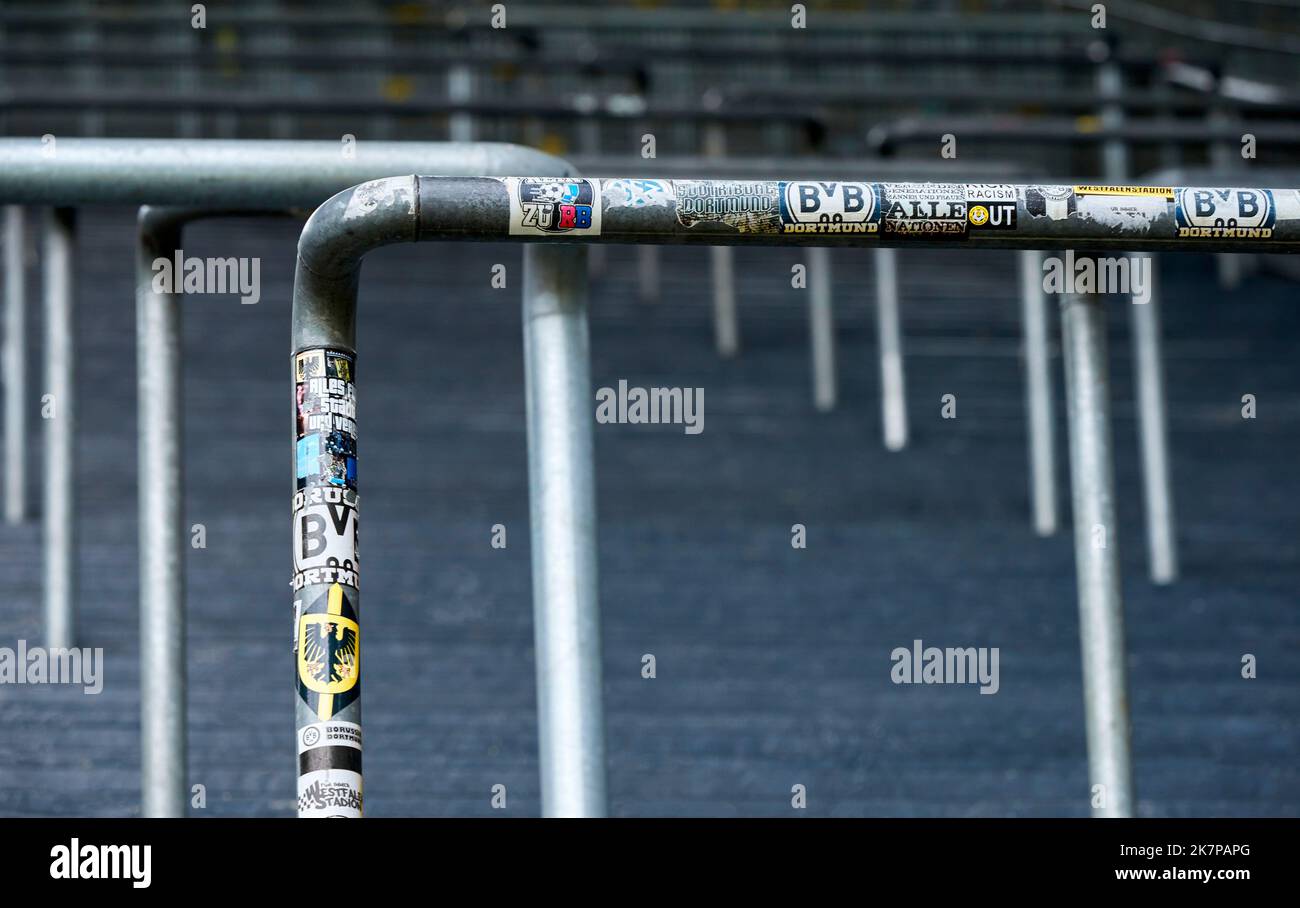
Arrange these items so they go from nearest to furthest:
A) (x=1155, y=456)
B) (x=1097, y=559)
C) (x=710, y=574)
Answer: (x=1097, y=559), (x=710, y=574), (x=1155, y=456)

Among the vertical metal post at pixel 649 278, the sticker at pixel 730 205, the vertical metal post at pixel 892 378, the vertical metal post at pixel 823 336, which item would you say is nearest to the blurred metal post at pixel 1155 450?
the vertical metal post at pixel 892 378

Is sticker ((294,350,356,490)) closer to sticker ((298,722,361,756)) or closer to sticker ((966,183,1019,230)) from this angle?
sticker ((298,722,361,756))

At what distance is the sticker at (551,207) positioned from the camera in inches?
83.4

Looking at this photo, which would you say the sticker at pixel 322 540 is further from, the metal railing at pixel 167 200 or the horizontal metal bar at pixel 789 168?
the horizontal metal bar at pixel 789 168

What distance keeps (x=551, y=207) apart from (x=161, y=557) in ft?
2.81

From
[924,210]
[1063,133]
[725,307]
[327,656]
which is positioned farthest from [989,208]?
[725,307]

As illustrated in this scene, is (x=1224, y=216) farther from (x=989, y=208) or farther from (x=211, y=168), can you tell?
(x=211, y=168)

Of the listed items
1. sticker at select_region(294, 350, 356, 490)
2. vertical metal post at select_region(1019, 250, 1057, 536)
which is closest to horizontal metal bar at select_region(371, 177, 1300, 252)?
sticker at select_region(294, 350, 356, 490)

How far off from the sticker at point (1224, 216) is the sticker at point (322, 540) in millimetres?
1090

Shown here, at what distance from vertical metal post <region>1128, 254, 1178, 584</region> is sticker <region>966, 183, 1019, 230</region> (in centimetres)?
278

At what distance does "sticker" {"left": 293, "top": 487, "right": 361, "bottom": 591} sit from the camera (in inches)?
83.3

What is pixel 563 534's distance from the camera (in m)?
2.33

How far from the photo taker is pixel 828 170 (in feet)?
19.6
